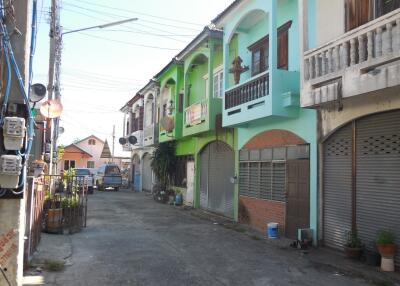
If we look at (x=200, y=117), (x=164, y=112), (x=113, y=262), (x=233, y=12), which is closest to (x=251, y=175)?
(x=200, y=117)

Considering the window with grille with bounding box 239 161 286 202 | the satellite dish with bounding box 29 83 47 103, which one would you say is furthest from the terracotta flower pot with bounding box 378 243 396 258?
the satellite dish with bounding box 29 83 47 103

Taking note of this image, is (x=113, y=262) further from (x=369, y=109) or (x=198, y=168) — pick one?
(x=198, y=168)

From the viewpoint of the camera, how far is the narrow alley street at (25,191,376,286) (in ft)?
23.9

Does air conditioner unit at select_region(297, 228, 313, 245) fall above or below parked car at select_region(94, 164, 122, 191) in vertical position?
below

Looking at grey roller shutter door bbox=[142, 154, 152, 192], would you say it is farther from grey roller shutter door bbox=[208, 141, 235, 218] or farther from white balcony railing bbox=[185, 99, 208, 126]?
grey roller shutter door bbox=[208, 141, 235, 218]

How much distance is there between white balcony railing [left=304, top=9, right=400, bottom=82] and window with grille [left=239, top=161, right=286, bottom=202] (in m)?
3.51

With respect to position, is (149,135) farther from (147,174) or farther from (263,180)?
(263,180)

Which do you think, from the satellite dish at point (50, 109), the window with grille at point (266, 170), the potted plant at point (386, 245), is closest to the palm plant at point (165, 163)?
the window with grille at point (266, 170)

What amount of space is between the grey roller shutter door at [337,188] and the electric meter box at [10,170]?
6885mm

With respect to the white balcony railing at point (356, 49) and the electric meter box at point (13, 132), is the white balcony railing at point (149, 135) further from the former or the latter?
the electric meter box at point (13, 132)

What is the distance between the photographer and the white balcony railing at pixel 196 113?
16562 mm

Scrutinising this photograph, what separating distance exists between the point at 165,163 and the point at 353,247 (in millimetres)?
15614

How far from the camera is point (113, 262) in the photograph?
27.5 feet

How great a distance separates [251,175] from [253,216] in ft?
4.41
